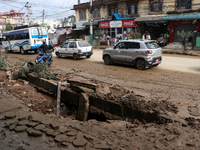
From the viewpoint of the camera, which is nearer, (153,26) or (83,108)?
(83,108)

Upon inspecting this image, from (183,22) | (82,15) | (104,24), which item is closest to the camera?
(183,22)

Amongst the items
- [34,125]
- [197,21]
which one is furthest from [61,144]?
[197,21]

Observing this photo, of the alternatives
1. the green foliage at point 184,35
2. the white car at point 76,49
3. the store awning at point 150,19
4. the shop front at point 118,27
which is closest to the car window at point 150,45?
the white car at point 76,49

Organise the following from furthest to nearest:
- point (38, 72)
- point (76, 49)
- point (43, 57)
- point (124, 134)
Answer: point (76, 49)
point (43, 57)
point (38, 72)
point (124, 134)

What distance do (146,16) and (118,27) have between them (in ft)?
16.5

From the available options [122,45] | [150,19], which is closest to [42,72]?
[122,45]

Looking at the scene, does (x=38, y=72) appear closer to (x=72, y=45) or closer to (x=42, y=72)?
(x=42, y=72)

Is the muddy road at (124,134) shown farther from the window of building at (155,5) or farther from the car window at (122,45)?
the window of building at (155,5)

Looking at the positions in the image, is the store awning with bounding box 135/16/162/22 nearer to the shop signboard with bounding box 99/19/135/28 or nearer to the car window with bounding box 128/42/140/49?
the shop signboard with bounding box 99/19/135/28

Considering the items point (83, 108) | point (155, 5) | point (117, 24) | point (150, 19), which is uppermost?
point (155, 5)

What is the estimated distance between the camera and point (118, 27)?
29469 millimetres

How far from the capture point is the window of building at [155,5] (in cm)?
2497

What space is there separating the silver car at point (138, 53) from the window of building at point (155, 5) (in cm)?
1646

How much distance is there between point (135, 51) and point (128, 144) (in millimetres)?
7786
